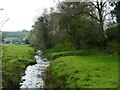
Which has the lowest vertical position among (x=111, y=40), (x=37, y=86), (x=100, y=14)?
(x=37, y=86)

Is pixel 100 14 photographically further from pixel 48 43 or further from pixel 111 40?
pixel 48 43

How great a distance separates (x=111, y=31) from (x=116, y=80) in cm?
3849

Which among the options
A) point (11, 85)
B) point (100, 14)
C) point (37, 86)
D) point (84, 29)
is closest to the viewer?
point (11, 85)

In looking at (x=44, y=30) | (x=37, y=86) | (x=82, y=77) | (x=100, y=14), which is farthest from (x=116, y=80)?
(x=44, y=30)

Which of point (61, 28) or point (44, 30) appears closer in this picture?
point (61, 28)

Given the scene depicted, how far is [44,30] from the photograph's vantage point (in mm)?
86188

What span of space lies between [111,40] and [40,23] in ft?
112

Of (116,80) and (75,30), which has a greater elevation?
(75,30)

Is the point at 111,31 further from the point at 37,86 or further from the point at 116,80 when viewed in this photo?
the point at 116,80

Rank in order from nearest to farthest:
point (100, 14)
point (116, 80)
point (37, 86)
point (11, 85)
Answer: point (116, 80) < point (11, 85) < point (37, 86) < point (100, 14)

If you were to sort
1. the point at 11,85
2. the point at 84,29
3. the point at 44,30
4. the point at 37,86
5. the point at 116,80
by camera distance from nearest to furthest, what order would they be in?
1. the point at 116,80
2. the point at 11,85
3. the point at 37,86
4. the point at 84,29
5. the point at 44,30

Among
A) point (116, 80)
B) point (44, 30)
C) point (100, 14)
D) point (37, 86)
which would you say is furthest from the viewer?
point (44, 30)

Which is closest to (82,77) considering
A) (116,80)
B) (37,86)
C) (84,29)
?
(116,80)

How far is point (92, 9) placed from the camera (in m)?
53.1
